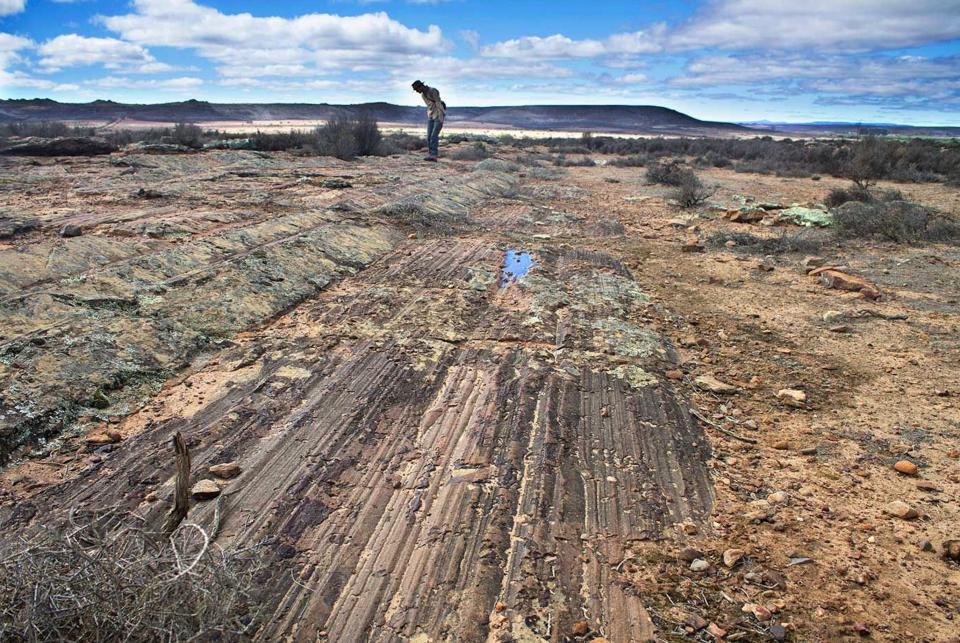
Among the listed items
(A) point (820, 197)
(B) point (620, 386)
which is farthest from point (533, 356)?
(A) point (820, 197)

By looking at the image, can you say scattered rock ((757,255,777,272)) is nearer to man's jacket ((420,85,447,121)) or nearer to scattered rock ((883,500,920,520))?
scattered rock ((883,500,920,520))

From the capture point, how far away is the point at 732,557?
9.16 feet

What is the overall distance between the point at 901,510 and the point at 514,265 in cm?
530

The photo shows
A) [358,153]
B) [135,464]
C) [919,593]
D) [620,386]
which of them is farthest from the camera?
[358,153]

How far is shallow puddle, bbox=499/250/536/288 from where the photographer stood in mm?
7109

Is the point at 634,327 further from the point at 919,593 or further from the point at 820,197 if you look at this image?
the point at 820,197

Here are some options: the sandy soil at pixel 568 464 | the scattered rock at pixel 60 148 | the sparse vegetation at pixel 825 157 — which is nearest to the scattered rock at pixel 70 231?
the sandy soil at pixel 568 464

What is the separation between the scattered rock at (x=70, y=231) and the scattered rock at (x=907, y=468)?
8301 mm

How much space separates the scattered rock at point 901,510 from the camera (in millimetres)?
3092

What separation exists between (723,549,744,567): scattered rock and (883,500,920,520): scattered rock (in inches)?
39.9

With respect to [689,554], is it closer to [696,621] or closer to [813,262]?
[696,621]

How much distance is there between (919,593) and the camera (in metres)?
2.59

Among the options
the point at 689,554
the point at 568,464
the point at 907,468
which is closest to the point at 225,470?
the point at 568,464

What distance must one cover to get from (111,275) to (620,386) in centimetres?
489
